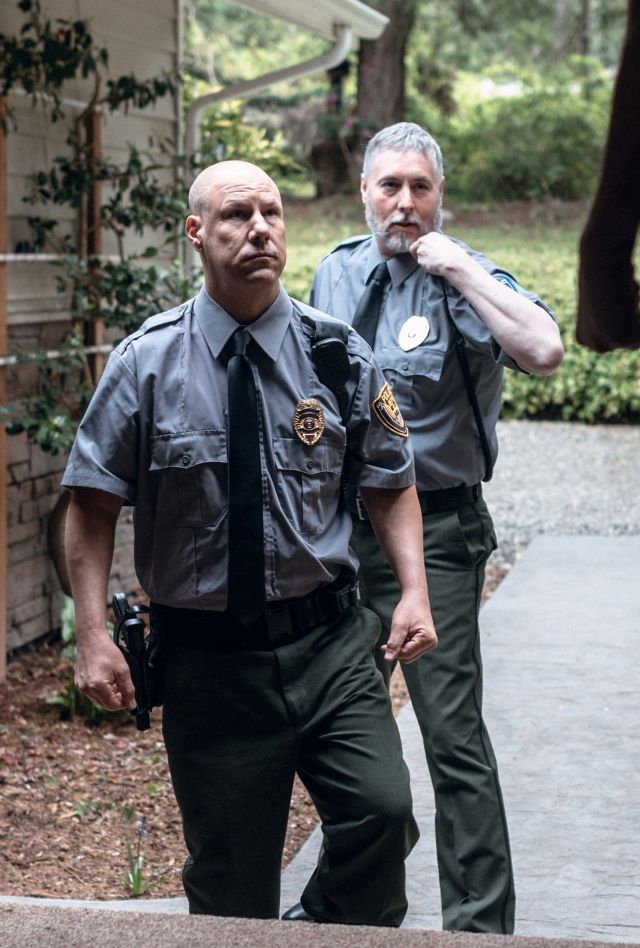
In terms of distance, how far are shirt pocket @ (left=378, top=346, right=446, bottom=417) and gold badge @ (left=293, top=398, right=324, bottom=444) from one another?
2.54 ft

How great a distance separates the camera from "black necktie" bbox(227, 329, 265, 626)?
9.11 feet

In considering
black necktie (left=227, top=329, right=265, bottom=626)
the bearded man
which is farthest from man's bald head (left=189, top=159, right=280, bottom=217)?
the bearded man

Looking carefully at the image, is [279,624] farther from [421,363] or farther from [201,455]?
[421,363]

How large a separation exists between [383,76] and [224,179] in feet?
67.1

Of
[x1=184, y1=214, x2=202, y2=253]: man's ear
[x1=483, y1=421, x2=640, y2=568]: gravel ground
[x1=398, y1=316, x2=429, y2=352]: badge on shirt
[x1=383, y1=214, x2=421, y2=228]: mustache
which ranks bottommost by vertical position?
[x1=483, y1=421, x2=640, y2=568]: gravel ground

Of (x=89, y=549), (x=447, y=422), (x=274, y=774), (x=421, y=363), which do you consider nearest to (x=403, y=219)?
(x=421, y=363)

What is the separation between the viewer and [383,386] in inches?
121

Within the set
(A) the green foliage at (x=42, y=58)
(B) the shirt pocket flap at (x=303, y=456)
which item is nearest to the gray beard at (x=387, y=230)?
(B) the shirt pocket flap at (x=303, y=456)

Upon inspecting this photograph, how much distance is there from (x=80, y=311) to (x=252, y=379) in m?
3.61

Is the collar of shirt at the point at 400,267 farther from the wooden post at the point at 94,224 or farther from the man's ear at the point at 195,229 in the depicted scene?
the wooden post at the point at 94,224

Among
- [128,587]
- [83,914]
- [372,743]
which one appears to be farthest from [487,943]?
[128,587]

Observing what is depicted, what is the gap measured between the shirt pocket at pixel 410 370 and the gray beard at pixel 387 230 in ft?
1.01

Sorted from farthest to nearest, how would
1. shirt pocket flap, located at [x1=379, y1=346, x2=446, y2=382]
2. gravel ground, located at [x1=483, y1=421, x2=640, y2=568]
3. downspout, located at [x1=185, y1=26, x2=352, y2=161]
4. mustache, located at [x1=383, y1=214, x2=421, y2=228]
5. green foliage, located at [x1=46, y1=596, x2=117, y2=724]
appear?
1. gravel ground, located at [x1=483, y1=421, x2=640, y2=568]
2. downspout, located at [x1=185, y1=26, x2=352, y2=161]
3. green foliage, located at [x1=46, y1=596, x2=117, y2=724]
4. mustache, located at [x1=383, y1=214, x2=421, y2=228]
5. shirt pocket flap, located at [x1=379, y1=346, x2=446, y2=382]

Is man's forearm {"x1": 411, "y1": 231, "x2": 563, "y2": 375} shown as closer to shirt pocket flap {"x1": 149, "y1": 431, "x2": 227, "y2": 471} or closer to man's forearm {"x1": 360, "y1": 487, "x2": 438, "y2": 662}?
man's forearm {"x1": 360, "y1": 487, "x2": 438, "y2": 662}
